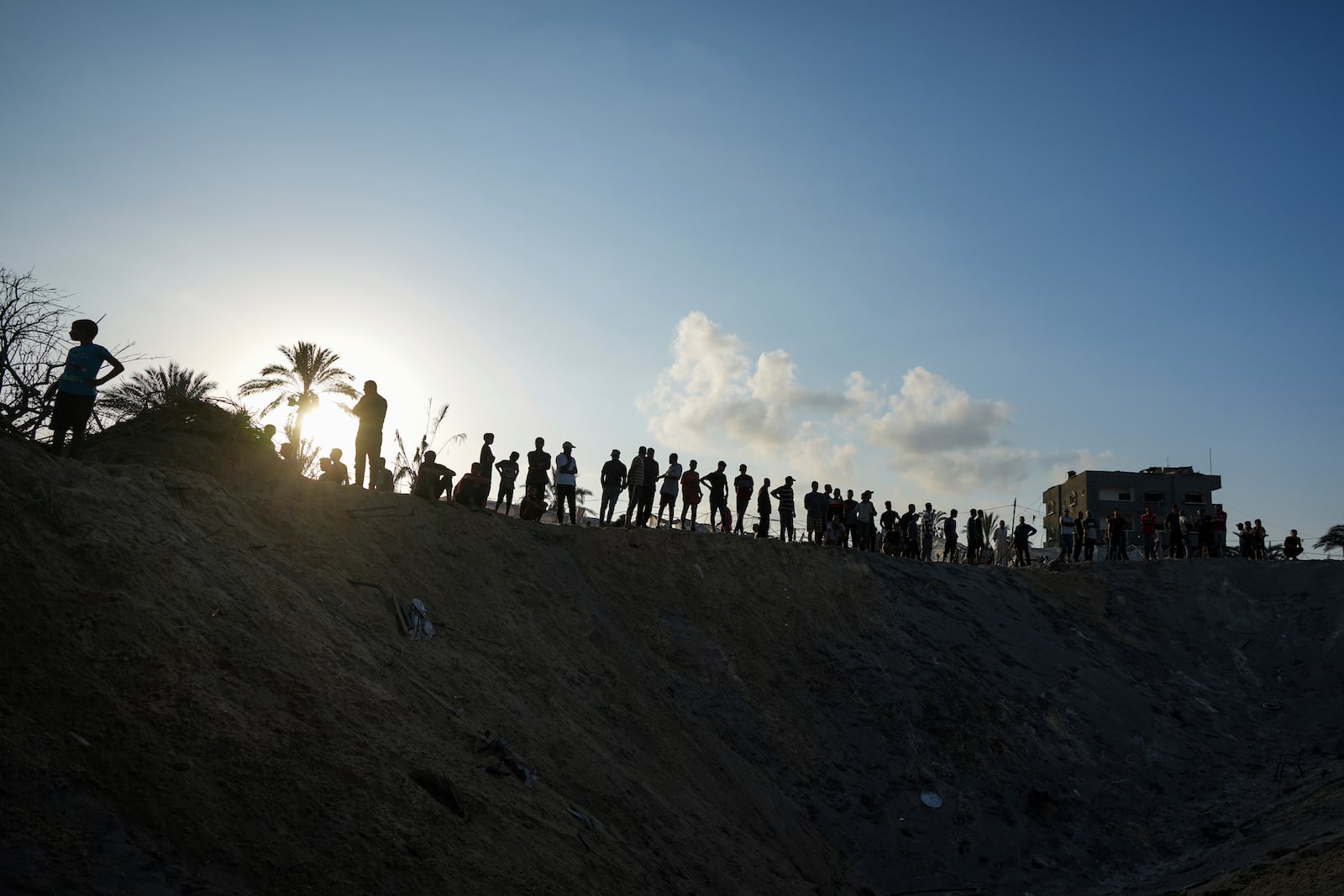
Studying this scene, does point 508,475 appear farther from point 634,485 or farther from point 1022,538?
point 1022,538

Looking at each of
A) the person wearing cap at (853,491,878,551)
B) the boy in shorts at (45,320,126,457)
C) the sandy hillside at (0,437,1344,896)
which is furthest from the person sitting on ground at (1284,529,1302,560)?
the boy in shorts at (45,320,126,457)

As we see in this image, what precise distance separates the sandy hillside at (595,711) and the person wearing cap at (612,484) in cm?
116

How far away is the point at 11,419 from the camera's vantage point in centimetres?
924

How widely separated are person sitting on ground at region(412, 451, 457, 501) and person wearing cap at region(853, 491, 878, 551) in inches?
444

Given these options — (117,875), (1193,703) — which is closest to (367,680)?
(117,875)

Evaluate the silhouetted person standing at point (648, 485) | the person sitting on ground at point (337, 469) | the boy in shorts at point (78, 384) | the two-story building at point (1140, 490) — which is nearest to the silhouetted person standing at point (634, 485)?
the silhouetted person standing at point (648, 485)

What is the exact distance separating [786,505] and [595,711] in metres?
10.1

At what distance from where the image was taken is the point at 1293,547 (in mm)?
27641

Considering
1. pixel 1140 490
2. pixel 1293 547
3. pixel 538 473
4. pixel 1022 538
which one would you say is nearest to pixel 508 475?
pixel 538 473

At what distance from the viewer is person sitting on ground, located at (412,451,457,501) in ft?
51.1

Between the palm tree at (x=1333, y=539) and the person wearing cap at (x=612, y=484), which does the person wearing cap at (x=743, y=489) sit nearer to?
the person wearing cap at (x=612, y=484)

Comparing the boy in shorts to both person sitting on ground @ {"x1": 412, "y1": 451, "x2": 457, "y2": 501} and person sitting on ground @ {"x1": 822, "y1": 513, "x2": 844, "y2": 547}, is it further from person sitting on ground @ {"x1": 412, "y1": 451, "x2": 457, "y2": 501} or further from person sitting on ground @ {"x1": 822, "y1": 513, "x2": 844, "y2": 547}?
person sitting on ground @ {"x1": 822, "y1": 513, "x2": 844, "y2": 547}

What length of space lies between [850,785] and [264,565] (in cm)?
930

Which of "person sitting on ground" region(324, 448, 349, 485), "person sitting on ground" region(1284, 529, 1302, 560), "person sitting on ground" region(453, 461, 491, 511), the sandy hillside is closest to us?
the sandy hillside
